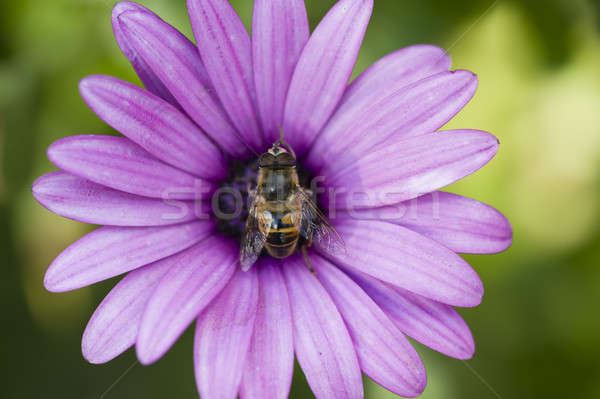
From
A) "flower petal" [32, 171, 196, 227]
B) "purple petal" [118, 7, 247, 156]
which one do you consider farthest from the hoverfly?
"flower petal" [32, 171, 196, 227]

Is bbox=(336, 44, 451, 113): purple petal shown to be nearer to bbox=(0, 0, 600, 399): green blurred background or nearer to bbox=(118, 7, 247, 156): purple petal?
bbox=(118, 7, 247, 156): purple petal

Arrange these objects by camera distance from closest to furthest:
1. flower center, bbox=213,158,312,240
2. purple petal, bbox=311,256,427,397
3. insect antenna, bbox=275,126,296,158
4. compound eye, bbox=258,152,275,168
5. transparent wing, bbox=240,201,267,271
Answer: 1. purple petal, bbox=311,256,427,397
2. transparent wing, bbox=240,201,267,271
3. compound eye, bbox=258,152,275,168
4. insect antenna, bbox=275,126,296,158
5. flower center, bbox=213,158,312,240

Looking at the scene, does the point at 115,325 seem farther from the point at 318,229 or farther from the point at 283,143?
the point at 283,143

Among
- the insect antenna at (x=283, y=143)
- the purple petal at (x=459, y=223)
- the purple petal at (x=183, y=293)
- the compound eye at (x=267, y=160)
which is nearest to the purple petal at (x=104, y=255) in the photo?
the purple petal at (x=183, y=293)

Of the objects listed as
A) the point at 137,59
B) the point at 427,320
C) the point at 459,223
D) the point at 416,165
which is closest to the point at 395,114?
the point at 416,165

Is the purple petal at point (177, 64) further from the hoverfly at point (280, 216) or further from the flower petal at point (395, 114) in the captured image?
the flower petal at point (395, 114)

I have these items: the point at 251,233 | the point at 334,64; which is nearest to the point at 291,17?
the point at 334,64
